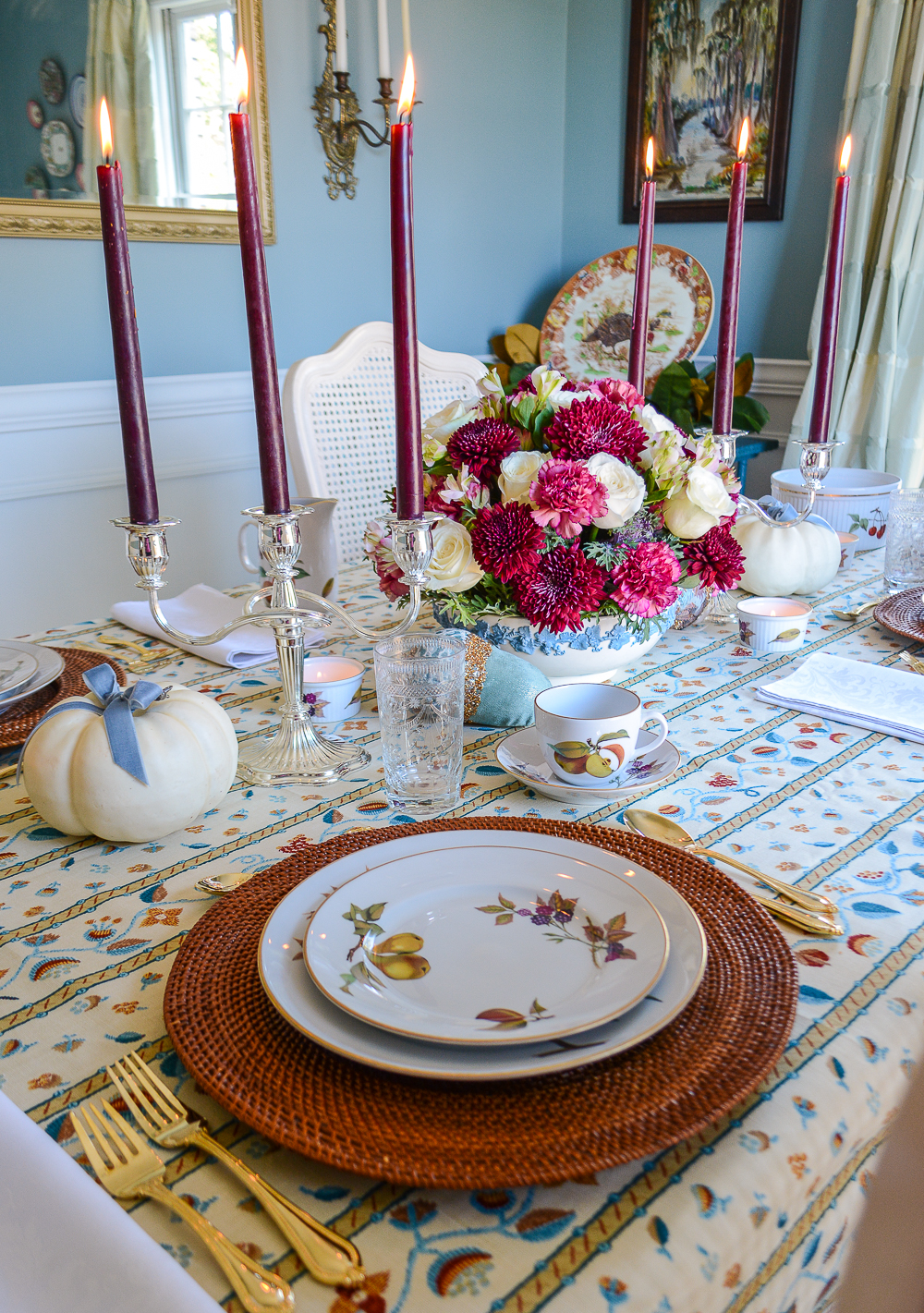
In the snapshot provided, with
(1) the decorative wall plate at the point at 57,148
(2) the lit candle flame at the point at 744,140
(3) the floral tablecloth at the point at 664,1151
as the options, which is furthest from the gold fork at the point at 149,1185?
(1) the decorative wall plate at the point at 57,148

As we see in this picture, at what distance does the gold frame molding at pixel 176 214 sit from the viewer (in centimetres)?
201

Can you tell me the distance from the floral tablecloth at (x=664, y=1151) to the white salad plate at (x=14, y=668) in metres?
0.12

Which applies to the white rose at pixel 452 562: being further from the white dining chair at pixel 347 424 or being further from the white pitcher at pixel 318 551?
the white dining chair at pixel 347 424

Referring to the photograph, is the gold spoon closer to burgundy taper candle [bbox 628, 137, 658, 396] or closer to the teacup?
the teacup

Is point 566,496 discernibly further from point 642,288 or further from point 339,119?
point 339,119

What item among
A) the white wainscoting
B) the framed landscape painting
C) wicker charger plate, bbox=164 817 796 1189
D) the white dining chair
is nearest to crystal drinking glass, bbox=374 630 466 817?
wicker charger plate, bbox=164 817 796 1189

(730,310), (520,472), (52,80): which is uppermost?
(52,80)

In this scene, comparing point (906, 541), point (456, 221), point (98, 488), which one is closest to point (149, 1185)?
point (906, 541)

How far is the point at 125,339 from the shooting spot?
68 cm

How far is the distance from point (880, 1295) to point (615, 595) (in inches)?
21.5

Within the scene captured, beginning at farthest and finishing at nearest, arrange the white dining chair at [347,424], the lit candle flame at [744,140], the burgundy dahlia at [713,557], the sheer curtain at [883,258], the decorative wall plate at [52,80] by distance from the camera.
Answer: the sheer curtain at [883,258] → the decorative wall plate at [52,80] → the white dining chair at [347,424] → the lit candle flame at [744,140] → the burgundy dahlia at [713,557]

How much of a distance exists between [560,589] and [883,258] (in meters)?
2.20

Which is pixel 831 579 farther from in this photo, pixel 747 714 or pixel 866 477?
pixel 747 714

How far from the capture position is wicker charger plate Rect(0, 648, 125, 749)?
821mm
